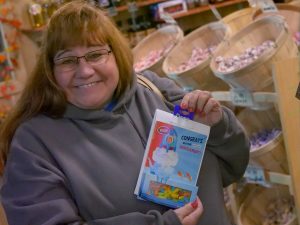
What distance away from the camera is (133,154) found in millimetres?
1430

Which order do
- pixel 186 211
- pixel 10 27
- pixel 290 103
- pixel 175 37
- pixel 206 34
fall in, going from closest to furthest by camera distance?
pixel 186 211 < pixel 290 103 < pixel 206 34 < pixel 175 37 < pixel 10 27

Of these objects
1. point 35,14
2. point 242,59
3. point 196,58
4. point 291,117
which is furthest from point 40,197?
point 35,14

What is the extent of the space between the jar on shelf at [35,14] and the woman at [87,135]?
2.70 metres

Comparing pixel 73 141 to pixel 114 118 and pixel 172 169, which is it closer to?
pixel 114 118

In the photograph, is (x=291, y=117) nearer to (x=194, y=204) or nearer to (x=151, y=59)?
(x=194, y=204)

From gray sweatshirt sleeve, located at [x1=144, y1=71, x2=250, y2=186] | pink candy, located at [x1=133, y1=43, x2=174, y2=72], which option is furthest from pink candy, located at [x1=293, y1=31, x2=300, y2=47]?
gray sweatshirt sleeve, located at [x1=144, y1=71, x2=250, y2=186]

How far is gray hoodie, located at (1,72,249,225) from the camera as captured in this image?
1.30 meters

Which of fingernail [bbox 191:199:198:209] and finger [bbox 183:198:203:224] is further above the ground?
fingernail [bbox 191:199:198:209]

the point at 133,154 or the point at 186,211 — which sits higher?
the point at 133,154

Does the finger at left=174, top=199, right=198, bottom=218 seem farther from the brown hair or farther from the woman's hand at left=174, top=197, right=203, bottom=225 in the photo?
the brown hair

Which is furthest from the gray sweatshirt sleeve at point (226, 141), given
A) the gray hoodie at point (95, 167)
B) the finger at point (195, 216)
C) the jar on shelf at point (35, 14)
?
the jar on shelf at point (35, 14)

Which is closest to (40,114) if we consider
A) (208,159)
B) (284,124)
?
(208,159)

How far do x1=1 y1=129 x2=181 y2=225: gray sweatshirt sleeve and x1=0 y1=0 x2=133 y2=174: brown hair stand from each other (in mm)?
140

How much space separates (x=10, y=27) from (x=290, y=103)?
3.08 m
